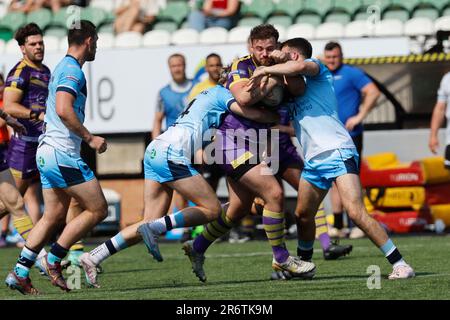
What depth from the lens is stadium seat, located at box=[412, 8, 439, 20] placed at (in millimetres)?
17031

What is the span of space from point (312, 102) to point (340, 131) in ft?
1.03

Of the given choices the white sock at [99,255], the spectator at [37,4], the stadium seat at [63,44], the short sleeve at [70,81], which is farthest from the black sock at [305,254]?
the spectator at [37,4]

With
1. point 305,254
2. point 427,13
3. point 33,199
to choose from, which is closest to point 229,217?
point 305,254

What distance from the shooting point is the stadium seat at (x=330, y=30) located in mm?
16875

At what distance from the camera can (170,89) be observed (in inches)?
569

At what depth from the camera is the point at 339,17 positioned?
692 inches

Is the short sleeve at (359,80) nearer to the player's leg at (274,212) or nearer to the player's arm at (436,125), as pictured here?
the player's arm at (436,125)

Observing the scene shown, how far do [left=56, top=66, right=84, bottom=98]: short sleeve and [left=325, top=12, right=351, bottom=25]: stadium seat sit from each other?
931 centimetres

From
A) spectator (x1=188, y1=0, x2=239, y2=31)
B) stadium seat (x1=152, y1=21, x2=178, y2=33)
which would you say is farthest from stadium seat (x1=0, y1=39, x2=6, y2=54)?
A: spectator (x1=188, y1=0, x2=239, y2=31)

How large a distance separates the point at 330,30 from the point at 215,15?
76.4 inches

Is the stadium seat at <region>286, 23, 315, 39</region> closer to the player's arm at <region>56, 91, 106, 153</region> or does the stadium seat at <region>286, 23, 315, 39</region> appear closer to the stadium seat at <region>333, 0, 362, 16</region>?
the stadium seat at <region>333, 0, 362, 16</region>

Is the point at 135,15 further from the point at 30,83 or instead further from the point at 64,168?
the point at 64,168
